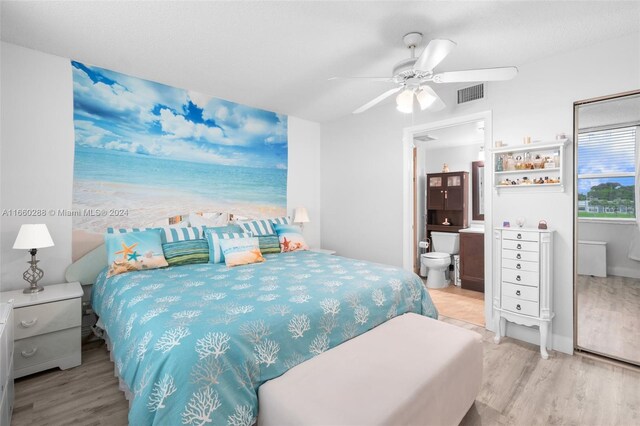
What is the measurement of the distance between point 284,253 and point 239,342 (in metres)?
2.04

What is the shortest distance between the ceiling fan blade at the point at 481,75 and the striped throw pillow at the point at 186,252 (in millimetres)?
2470

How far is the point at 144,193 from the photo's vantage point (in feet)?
10.5

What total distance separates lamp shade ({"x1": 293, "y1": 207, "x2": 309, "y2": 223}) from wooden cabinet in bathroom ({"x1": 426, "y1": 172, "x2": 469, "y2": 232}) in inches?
89.9

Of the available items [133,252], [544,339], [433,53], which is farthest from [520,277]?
[133,252]

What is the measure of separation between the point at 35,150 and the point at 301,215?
2754 millimetres

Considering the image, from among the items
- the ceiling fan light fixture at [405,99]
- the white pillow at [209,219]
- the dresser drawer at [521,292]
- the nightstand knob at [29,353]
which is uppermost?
the ceiling fan light fixture at [405,99]

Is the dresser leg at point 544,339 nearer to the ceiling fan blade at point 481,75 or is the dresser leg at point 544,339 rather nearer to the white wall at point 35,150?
the ceiling fan blade at point 481,75

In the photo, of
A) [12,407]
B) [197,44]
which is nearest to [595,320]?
[197,44]

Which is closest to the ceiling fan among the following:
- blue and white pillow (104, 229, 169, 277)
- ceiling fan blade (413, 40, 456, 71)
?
ceiling fan blade (413, 40, 456, 71)

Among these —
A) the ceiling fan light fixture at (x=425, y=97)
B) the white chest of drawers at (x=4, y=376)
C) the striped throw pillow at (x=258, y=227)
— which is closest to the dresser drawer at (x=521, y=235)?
the ceiling fan light fixture at (x=425, y=97)

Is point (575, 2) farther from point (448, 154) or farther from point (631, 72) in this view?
point (448, 154)

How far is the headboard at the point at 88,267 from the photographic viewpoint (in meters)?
2.77

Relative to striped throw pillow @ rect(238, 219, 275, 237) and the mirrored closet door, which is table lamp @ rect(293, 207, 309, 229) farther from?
the mirrored closet door

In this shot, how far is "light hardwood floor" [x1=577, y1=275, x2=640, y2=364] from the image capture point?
2.42 metres
